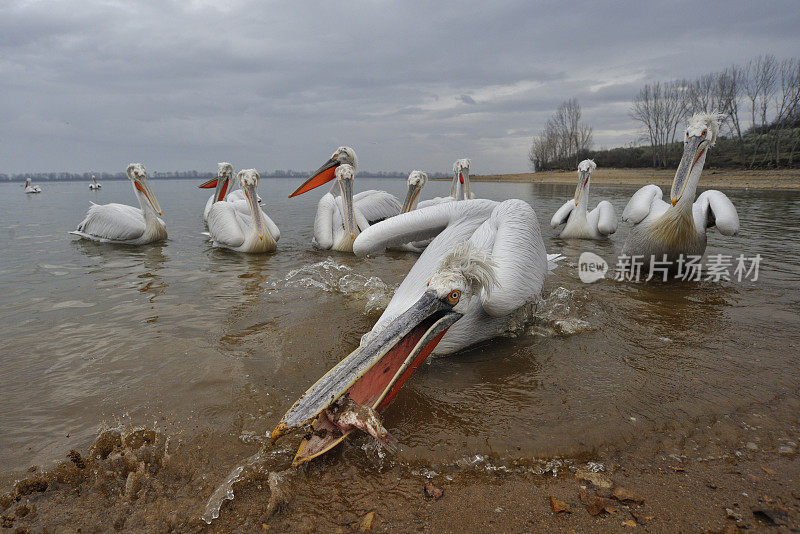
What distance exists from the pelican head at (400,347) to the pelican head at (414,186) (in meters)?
4.56

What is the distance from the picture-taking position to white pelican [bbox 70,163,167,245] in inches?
276

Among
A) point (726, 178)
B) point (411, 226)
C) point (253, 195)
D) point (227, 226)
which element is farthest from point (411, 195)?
point (726, 178)

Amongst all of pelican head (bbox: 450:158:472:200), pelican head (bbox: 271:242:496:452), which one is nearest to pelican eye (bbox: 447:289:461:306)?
pelican head (bbox: 271:242:496:452)

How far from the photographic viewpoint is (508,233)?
279 cm

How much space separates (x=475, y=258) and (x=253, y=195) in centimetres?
518

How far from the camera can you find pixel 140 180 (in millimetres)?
7137

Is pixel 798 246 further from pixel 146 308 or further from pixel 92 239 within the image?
pixel 92 239

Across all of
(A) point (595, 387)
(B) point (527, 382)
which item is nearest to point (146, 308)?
(B) point (527, 382)

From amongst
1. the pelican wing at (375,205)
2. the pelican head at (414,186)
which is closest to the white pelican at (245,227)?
the pelican wing at (375,205)

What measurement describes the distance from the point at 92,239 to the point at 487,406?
25.4 feet

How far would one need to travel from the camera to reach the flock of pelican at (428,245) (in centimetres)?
158

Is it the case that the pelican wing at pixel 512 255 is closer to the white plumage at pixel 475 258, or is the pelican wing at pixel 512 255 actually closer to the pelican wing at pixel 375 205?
the white plumage at pixel 475 258

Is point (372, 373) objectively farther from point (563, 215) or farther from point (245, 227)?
point (563, 215)

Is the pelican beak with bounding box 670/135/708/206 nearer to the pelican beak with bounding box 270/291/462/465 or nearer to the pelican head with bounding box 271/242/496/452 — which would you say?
the pelican head with bounding box 271/242/496/452
